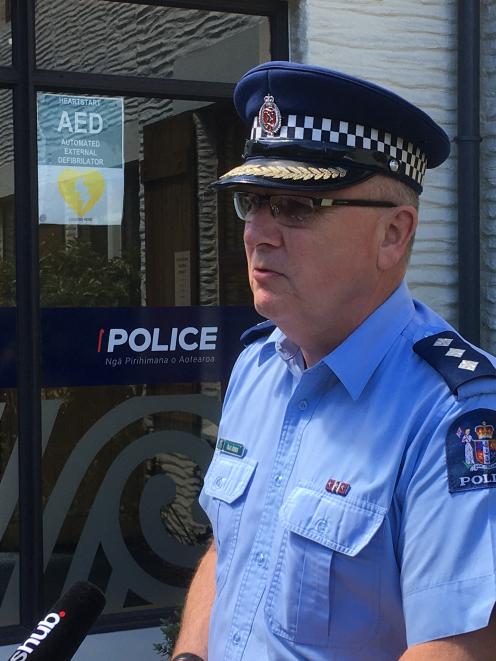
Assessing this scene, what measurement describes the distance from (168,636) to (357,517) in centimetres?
268

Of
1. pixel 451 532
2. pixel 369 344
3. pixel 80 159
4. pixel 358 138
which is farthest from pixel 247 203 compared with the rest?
pixel 80 159

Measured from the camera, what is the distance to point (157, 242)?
4445 millimetres

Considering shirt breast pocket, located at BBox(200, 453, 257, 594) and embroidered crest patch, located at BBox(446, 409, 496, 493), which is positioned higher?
embroidered crest patch, located at BBox(446, 409, 496, 493)

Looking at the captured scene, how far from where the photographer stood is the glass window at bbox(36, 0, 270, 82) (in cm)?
419

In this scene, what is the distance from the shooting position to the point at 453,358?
63.9 inches

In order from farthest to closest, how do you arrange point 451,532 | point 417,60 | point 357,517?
1. point 417,60
2. point 357,517
3. point 451,532

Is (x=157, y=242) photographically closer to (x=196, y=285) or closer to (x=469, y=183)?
(x=196, y=285)

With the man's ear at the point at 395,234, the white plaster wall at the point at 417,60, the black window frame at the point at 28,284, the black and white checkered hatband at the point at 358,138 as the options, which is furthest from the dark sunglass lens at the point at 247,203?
the white plaster wall at the point at 417,60

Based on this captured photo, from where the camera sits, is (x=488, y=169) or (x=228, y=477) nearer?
(x=228, y=477)

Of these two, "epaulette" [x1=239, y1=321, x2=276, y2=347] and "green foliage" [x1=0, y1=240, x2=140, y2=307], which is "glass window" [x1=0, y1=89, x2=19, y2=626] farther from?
"epaulette" [x1=239, y1=321, x2=276, y2=347]

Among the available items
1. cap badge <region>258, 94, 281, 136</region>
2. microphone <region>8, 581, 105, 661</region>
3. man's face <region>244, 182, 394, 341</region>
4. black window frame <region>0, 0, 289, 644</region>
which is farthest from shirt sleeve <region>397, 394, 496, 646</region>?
black window frame <region>0, 0, 289, 644</region>

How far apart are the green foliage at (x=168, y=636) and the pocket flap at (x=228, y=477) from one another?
2.22 meters

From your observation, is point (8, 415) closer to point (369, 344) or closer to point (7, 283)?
point (7, 283)

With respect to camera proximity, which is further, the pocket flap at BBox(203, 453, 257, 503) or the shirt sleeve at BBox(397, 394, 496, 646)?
the pocket flap at BBox(203, 453, 257, 503)
